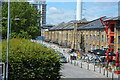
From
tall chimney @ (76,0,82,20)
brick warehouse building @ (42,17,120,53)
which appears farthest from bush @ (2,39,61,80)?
tall chimney @ (76,0,82,20)

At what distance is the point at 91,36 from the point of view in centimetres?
3712

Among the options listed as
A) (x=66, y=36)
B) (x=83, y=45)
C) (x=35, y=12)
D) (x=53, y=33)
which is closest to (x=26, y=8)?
(x=35, y=12)

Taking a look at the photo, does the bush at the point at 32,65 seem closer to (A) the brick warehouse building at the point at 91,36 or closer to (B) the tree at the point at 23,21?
(B) the tree at the point at 23,21

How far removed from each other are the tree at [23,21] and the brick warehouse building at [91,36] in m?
9.62

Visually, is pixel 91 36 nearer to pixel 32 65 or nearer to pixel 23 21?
pixel 23 21

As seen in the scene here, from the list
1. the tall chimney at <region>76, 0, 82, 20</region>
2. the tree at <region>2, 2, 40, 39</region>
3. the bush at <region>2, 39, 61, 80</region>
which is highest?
the tall chimney at <region>76, 0, 82, 20</region>

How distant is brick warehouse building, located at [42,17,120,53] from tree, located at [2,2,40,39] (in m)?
9.62

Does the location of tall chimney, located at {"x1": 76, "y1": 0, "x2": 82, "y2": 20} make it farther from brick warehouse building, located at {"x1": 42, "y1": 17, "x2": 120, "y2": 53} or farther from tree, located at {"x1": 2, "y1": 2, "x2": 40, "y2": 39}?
tree, located at {"x1": 2, "y1": 2, "x2": 40, "y2": 39}

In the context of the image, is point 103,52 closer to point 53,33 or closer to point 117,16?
point 117,16

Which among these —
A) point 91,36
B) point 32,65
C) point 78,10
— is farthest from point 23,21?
point 78,10

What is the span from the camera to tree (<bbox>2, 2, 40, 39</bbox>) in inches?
1062

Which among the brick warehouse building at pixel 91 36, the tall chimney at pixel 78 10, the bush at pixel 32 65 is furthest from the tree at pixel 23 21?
the tall chimney at pixel 78 10

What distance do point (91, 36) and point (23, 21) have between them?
13643 millimetres

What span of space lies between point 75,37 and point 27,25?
1682 centimetres
